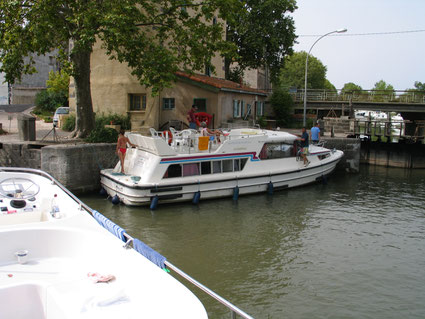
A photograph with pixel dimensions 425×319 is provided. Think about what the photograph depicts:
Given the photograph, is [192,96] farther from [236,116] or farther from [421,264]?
[421,264]

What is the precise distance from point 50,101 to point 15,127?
9.48 meters

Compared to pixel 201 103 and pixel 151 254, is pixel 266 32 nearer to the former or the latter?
pixel 201 103

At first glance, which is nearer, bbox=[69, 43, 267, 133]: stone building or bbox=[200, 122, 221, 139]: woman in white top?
bbox=[200, 122, 221, 139]: woman in white top

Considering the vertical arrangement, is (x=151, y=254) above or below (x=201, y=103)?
below

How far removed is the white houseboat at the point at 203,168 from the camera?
14344mm

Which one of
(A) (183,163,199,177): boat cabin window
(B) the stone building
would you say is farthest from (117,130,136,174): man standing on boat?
(B) the stone building

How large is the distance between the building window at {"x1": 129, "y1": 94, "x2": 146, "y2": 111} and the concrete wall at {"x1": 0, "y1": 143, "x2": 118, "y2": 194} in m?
8.44

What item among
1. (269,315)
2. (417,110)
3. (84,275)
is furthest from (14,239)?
(417,110)

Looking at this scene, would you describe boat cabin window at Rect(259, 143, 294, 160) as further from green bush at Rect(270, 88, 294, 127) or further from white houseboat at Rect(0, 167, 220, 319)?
green bush at Rect(270, 88, 294, 127)

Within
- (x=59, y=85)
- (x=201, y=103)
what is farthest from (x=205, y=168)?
(x=59, y=85)

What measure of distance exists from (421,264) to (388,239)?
1685 mm

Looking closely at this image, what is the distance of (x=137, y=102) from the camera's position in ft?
82.0

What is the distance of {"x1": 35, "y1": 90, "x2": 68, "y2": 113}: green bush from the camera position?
109 ft

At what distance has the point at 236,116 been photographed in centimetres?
2606
